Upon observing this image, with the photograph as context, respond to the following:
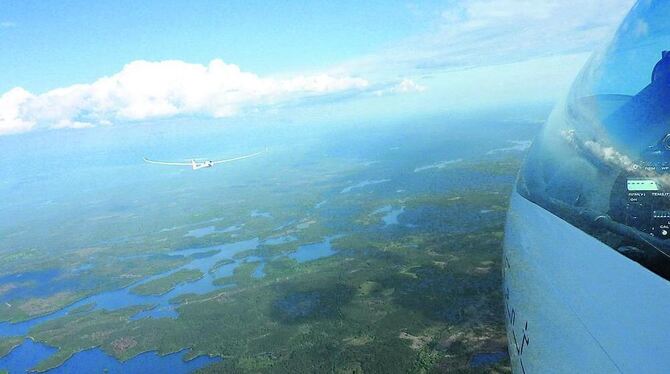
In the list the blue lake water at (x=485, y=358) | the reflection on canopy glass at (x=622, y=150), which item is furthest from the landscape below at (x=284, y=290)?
the reflection on canopy glass at (x=622, y=150)

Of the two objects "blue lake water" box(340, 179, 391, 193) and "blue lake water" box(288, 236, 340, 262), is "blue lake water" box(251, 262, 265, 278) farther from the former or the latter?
"blue lake water" box(340, 179, 391, 193)

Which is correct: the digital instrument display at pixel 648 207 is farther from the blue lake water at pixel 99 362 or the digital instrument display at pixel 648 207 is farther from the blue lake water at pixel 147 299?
the blue lake water at pixel 147 299

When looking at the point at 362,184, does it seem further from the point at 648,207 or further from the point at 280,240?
the point at 648,207

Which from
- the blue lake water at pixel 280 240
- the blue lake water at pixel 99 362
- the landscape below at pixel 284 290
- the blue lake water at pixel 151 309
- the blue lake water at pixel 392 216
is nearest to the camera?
the landscape below at pixel 284 290

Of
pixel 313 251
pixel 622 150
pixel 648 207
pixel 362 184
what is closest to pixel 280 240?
pixel 313 251

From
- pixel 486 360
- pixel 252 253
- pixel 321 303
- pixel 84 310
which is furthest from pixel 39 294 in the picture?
pixel 486 360

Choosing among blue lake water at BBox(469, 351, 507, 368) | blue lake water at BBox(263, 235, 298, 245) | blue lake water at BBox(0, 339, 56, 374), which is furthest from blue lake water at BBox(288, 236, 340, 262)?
blue lake water at BBox(469, 351, 507, 368)

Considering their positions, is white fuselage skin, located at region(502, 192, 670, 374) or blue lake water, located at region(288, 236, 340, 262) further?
blue lake water, located at region(288, 236, 340, 262)
